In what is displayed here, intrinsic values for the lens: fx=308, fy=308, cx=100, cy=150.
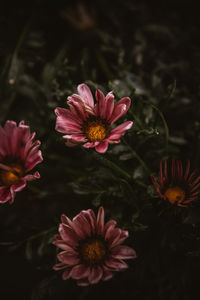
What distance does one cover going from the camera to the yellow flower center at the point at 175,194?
28.2 inches

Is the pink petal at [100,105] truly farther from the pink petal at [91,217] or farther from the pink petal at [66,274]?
the pink petal at [66,274]

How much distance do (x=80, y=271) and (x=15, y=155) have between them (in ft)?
0.96

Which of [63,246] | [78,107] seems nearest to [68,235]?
[63,246]

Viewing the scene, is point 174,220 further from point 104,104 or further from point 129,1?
point 129,1

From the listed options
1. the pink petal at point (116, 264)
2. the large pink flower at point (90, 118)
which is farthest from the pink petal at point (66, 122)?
the pink petal at point (116, 264)

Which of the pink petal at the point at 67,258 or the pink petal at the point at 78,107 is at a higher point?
the pink petal at the point at 78,107

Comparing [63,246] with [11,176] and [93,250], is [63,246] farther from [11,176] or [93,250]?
[11,176]

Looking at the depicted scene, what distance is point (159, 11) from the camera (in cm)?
125

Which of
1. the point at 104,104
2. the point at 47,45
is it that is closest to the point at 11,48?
the point at 47,45

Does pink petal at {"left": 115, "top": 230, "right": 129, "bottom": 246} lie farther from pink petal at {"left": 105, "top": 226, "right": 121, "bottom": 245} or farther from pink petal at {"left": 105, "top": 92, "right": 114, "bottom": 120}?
pink petal at {"left": 105, "top": 92, "right": 114, "bottom": 120}

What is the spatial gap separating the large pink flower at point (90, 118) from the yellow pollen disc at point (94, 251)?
22 cm

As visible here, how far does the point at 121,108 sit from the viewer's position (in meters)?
0.60

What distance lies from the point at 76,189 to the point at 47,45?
2.65ft

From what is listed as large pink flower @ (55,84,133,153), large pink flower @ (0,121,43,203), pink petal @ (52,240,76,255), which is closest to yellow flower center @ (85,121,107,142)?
large pink flower @ (55,84,133,153)
